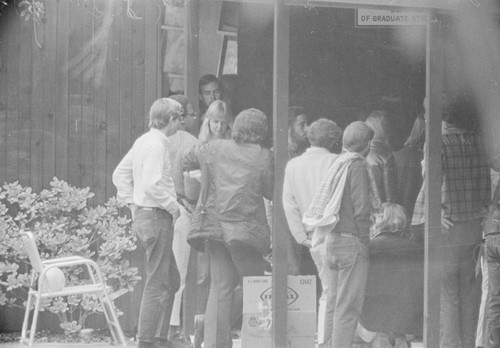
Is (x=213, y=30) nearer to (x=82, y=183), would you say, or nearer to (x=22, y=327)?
(x=82, y=183)

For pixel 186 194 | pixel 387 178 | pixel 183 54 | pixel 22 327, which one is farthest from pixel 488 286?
pixel 22 327

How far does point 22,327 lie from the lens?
6.94 m

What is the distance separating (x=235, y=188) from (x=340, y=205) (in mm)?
698

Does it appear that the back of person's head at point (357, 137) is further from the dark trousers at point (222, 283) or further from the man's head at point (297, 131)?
the dark trousers at point (222, 283)

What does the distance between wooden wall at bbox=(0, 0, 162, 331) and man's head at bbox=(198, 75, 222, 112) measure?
33 cm

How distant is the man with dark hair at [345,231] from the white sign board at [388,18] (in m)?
0.92

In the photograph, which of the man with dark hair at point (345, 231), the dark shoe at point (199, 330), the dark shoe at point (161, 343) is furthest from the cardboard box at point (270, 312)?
the dark shoe at point (161, 343)

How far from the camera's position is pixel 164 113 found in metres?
6.73

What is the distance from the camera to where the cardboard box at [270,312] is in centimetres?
680

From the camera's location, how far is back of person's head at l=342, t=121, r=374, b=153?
683 cm

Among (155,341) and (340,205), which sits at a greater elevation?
(340,205)

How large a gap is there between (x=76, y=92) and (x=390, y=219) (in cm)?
232

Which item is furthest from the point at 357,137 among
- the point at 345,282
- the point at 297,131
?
the point at 345,282

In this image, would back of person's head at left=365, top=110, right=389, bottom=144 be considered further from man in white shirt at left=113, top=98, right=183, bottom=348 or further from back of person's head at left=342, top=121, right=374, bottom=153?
man in white shirt at left=113, top=98, right=183, bottom=348
